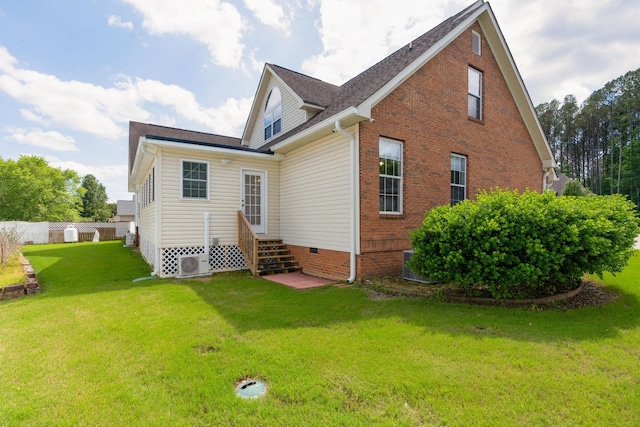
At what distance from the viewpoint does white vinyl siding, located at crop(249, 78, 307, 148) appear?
10.8 meters

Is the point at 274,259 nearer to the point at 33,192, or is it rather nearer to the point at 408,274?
the point at 408,274

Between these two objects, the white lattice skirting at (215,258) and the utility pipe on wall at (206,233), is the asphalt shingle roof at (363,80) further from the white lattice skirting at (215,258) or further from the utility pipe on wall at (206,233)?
the white lattice skirting at (215,258)

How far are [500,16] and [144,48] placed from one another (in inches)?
487

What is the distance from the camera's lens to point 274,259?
9242mm

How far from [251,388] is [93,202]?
69.2 m

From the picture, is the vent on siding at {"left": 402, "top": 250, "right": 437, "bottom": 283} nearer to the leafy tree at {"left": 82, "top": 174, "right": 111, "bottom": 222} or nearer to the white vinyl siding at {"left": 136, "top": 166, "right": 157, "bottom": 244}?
the white vinyl siding at {"left": 136, "top": 166, "right": 157, "bottom": 244}

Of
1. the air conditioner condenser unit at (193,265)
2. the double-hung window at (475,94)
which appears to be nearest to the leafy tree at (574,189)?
the double-hung window at (475,94)

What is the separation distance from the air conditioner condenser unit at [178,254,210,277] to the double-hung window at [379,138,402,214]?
512cm

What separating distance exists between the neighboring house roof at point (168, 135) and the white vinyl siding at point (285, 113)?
537 centimetres

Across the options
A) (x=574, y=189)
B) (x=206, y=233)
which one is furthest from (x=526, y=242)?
(x=574, y=189)

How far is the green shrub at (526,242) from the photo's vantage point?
4949mm

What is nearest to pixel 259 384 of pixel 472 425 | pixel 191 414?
pixel 191 414

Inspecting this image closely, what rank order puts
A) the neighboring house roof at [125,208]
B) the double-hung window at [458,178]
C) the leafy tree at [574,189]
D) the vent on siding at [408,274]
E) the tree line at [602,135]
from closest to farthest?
the vent on siding at [408,274]
the double-hung window at [458,178]
the leafy tree at [574,189]
the neighboring house roof at [125,208]
the tree line at [602,135]

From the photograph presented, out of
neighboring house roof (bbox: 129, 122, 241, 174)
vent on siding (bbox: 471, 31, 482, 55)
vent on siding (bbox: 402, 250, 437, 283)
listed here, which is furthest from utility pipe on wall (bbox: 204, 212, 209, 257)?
neighboring house roof (bbox: 129, 122, 241, 174)
